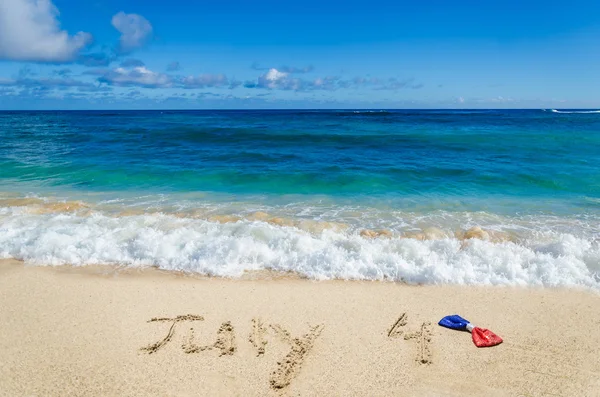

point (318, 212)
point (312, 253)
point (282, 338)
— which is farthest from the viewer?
point (318, 212)

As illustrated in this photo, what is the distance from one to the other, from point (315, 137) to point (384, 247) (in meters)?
24.2

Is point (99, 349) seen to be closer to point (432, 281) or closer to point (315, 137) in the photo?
point (432, 281)

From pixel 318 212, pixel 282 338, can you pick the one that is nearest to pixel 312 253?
pixel 282 338

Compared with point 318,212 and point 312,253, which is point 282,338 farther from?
point 318,212

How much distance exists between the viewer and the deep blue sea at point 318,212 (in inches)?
296

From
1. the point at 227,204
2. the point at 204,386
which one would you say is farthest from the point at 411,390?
the point at 227,204

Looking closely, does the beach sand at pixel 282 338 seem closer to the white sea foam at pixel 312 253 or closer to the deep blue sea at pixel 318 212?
the white sea foam at pixel 312 253

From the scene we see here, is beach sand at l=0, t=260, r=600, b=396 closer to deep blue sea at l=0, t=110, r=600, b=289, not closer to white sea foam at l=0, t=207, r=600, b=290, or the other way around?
white sea foam at l=0, t=207, r=600, b=290

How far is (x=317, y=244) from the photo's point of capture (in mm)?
8211

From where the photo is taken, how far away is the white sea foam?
711 centimetres

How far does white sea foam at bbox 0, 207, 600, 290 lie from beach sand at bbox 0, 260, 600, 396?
40cm

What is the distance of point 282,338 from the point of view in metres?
5.25

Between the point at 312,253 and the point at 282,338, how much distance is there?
108 inches

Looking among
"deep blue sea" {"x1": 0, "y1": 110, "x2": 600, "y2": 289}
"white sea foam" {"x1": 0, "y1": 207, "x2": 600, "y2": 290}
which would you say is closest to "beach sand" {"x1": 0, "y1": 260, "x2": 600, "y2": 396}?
"white sea foam" {"x1": 0, "y1": 207, "x2": 600, "y2": 290}
